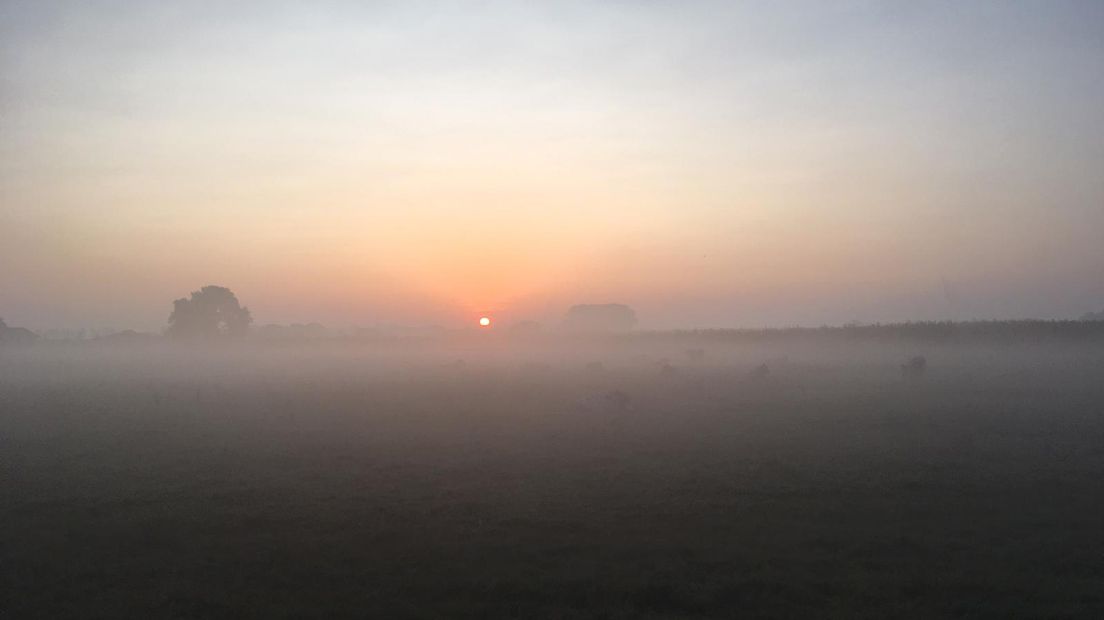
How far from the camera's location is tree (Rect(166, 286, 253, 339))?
10925 cm

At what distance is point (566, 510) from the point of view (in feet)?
43.9

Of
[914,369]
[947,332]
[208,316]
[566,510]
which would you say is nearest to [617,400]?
[566,510]

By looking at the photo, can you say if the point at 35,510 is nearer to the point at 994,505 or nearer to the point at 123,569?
the point at 123,569

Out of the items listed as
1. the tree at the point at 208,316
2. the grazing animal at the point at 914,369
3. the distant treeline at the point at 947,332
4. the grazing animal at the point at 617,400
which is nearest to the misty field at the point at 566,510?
the grazing animal at the point at 617,400

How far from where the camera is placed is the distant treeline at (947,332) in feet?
182

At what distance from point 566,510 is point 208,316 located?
111 metres

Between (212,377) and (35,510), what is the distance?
128ft

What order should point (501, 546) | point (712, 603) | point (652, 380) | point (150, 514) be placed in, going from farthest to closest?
point (652, 380)
point (150, 514)
point (501, 546)
point (712, 603)

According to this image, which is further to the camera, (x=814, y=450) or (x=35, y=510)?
(x=814, y=450)

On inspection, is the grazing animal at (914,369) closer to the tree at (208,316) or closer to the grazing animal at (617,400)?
the grazing animal at (617,400)

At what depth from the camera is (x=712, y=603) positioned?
924 centimetres

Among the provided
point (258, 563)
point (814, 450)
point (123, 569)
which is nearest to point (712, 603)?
point (258, 563)

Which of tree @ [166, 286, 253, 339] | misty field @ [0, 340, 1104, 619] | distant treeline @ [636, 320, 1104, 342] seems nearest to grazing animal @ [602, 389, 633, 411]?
misty field @ [0, 340, 1104, 619]

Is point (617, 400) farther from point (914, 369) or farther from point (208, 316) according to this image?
point (208, 316)
